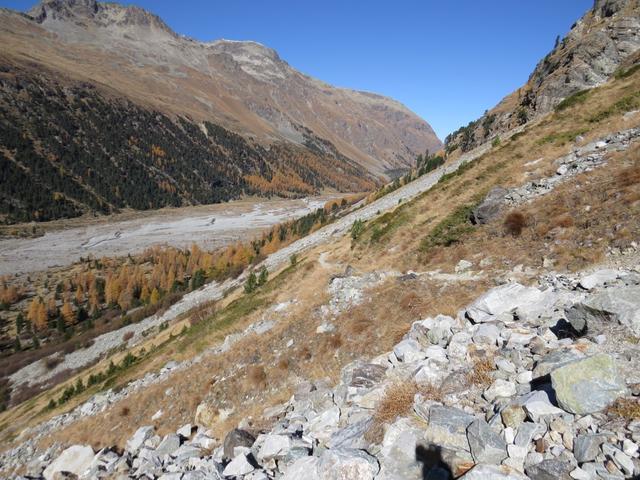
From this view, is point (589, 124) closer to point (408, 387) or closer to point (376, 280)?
point (376, 280)

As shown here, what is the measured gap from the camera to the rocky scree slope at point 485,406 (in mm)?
6742

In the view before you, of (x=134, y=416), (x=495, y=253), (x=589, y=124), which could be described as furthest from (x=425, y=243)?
(x=134, y=416)

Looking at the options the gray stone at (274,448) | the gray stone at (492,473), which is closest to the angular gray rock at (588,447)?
the gray stone at (492,473)

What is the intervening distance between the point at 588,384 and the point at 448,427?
2823 millimetres

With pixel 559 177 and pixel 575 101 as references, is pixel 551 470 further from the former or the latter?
pixel 575 101

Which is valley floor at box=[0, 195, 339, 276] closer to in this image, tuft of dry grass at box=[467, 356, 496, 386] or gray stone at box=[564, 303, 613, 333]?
tuft of dry grass at box=[467, 356, 496, 386]

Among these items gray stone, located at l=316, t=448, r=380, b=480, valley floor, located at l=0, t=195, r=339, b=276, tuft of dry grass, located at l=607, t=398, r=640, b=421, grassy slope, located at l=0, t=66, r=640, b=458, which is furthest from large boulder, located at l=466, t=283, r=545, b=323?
valley floor, located at l=0, t=195, r=339, b=276

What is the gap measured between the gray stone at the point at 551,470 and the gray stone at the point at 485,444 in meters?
0.57

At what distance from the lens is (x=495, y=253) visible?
19.9 meters

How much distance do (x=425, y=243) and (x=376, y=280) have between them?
5031 millimetres

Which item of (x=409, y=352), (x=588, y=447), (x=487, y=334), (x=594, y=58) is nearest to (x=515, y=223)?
(x=487, y=334)

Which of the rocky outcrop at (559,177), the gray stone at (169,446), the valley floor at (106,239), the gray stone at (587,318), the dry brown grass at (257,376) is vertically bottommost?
the valley floor at (106,239)

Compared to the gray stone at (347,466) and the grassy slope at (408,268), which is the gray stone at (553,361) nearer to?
the gray stone at (347,466)

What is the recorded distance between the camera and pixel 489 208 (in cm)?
2484
